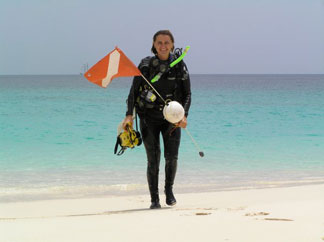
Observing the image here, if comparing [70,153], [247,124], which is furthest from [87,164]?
[247,124]

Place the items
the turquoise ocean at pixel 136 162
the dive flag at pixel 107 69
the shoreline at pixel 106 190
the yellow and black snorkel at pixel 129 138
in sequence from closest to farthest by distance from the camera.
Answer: the yellow and black snorkel at pixel 129 138, the dive flag at pixel 107 69, the shoreline at pixel 106 190, the turquoise ocean at pixel 136 162

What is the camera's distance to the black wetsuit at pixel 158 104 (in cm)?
503

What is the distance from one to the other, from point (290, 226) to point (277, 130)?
1373 centimetres

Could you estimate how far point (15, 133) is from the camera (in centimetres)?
1653

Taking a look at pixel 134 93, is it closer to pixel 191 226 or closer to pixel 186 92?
pixel 186 92

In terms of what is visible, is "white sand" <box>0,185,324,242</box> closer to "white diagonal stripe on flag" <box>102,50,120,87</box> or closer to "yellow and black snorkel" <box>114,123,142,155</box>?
"yellow and black snorkel" <box>114,123,142,155</box>

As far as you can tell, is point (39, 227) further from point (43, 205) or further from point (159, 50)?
point (43, 205)

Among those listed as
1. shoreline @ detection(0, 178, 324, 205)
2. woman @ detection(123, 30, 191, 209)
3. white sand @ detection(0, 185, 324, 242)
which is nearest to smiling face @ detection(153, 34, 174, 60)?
woman @ detection(123, 30, 191, 209)

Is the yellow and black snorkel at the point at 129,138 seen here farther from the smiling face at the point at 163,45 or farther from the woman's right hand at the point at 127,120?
the smiling face at the point at 163,45

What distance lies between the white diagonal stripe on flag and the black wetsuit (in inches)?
10.3

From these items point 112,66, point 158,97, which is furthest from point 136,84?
point 112,66

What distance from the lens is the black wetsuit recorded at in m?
5.03

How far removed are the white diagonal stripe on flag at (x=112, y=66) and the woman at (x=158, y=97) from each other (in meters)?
0.26

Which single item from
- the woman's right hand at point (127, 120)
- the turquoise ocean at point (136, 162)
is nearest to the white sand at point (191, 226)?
the woman's right hand at point (127, 120)
